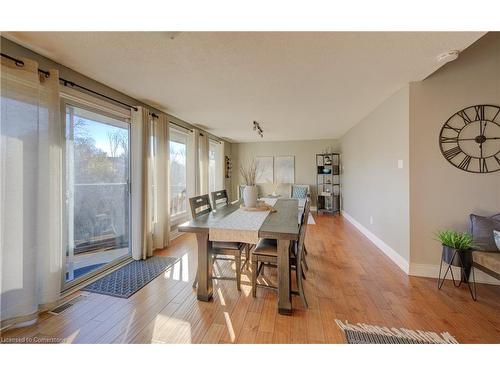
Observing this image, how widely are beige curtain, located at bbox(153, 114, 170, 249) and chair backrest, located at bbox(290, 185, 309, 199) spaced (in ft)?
13.5

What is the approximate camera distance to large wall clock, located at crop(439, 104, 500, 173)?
7.31ft

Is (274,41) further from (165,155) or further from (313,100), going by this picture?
(165,155)

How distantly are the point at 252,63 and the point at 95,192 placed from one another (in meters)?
2.42

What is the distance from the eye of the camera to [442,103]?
236 centimetres

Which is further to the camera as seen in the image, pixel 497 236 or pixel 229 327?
pixel 497 236

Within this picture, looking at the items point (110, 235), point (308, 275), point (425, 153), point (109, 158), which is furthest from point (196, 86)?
point (425, 153)

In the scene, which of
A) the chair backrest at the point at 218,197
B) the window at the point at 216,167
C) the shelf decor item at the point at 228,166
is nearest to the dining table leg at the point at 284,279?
the chair backrest at the point at 218,197

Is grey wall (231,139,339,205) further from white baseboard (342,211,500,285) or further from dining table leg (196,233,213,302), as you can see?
dining table leg (196,233,213,302)

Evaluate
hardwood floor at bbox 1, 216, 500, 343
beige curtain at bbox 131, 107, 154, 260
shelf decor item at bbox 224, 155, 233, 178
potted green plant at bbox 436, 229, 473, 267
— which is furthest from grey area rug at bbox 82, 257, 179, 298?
shelf decor item at bbox 224, 155, 233, 178

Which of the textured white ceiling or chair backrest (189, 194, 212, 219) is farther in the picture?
Result: chair backrest (189, 194, 212, 219)

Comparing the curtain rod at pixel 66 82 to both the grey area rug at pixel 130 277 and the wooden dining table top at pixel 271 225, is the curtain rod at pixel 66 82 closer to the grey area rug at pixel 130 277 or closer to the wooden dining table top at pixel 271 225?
the wooden dining table top at pixel 271 225

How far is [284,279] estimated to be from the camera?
1795mm

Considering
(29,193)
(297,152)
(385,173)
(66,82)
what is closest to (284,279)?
(29,193)

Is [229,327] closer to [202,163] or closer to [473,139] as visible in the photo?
[473,139]
